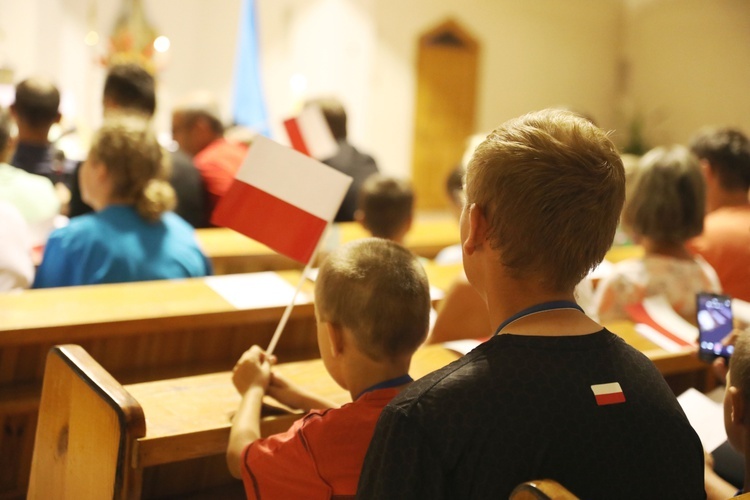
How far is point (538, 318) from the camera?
1110mm

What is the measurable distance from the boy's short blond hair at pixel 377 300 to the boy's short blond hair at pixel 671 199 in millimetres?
1387

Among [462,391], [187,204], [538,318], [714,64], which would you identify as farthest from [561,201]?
[714,64]

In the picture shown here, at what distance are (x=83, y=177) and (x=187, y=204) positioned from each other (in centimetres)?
138

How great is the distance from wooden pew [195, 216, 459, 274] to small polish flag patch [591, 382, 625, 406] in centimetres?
251

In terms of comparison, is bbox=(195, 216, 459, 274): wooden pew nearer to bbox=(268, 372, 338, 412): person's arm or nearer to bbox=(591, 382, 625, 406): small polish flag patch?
bbox=(268, 372, 338, 412): person's arm

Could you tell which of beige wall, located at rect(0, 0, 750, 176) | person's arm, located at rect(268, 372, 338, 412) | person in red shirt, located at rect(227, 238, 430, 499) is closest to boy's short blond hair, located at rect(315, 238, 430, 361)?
person in red shirt, located at rect(227, 238, 430, 499)

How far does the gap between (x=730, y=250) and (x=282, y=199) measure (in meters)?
1.95

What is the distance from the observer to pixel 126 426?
1544 mm

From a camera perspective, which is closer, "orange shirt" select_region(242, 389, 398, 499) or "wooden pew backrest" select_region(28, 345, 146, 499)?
"orange shirt" select_region(242, 389, 398, 499)

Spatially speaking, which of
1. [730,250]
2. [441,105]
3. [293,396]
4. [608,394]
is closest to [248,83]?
[441,105]

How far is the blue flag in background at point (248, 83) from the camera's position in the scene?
328 inches

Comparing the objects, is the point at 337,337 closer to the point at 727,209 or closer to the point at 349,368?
the point at 349,368

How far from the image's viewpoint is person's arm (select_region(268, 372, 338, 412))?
5.87ft

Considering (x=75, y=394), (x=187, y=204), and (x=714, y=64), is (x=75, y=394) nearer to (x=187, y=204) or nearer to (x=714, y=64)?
(x=187, y=204)
